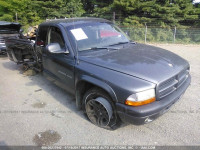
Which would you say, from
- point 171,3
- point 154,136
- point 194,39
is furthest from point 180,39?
point 154,136

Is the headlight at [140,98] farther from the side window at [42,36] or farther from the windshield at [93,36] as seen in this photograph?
the side window at [42,36]

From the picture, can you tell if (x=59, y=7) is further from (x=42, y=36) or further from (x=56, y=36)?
(x=56, y=36)

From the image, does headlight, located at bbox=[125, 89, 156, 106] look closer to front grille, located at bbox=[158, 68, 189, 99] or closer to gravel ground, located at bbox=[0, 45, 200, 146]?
front grille, located at bbox=[158, 68, 189, 99]

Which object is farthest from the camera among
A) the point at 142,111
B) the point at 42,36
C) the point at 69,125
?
the point at 42,36

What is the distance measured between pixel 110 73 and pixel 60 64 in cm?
138

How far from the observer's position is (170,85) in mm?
2762

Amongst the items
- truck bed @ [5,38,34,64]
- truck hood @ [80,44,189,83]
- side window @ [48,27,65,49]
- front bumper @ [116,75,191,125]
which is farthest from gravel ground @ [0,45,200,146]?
truck bed @ [5,38,34,64]

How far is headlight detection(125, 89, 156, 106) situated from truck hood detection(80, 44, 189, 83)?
19 cm

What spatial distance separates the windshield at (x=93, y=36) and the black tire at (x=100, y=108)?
0.94 meters

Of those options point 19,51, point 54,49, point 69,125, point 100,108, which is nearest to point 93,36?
point 54,49

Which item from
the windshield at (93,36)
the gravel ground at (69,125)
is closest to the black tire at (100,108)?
the gravel ground at (69,125)

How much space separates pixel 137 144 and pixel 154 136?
0.36 meters

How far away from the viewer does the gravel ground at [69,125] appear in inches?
113

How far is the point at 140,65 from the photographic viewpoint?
2848 millimetres
